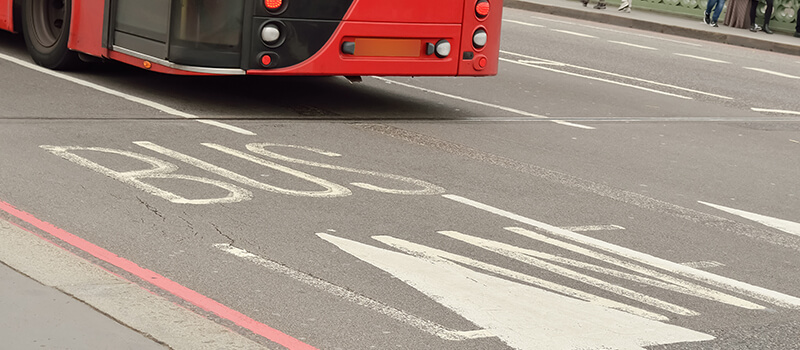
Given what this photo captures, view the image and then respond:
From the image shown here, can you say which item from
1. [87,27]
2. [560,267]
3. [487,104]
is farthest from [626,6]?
[560,267]

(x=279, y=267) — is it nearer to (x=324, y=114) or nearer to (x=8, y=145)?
(x=8, y=145)

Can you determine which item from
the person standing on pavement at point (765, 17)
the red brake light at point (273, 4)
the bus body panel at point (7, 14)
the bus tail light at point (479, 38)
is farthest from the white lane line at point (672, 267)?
the person standing on pavement at point (765, 17)

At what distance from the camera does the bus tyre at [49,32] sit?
1070 cm

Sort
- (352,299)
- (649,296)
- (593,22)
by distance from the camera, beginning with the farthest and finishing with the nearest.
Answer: (593,22) < (649,296) < (352,299)

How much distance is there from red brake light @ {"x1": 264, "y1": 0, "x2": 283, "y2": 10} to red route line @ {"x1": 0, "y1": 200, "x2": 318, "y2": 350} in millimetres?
3614

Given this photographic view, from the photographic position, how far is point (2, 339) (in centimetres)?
432

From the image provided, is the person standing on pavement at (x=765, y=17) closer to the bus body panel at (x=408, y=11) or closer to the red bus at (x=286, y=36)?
the red bus at (x=286, y=36)

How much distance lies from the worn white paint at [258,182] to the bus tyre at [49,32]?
2937mm

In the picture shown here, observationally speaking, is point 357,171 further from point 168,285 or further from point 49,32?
point 49,32

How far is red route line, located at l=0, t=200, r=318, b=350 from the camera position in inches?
186

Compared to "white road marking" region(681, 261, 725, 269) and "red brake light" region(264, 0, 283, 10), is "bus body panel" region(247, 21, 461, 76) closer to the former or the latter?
"red brake light" region(264, 0, 283, 10)

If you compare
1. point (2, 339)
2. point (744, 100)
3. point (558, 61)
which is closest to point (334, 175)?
point (2, 339)

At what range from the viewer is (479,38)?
10.4 metres

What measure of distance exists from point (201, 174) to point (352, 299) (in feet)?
7.89
